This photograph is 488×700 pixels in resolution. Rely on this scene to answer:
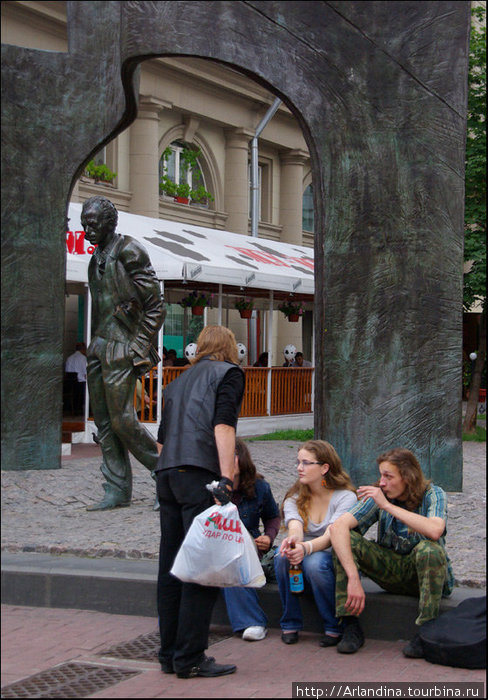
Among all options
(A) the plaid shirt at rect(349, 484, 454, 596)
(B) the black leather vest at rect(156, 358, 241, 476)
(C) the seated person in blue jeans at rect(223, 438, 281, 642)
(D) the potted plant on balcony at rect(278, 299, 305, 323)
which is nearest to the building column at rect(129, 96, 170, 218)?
(D) the potted plant on balcony at rect(278, 299, 305, 323)

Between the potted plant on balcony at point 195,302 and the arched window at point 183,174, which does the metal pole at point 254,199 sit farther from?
the potted plant on balcony at point 195,302

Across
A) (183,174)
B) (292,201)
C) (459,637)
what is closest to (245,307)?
(183,174)

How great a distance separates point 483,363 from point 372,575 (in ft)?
43.4

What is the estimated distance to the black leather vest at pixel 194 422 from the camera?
15.5 feet

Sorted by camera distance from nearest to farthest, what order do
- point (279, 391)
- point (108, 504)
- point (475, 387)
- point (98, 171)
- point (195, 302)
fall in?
1. point (108, 504)
2. point (475, 387)
3. point (195, 302)
4. point (279, 391)
5. point (98, 171)

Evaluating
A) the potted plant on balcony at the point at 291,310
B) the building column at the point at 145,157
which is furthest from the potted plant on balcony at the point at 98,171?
the potted plant on balcony at the point at 291,310

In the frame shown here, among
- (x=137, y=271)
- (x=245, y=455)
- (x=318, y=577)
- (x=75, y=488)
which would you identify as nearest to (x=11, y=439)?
(x=75, y=488)

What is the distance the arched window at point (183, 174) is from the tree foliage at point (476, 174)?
32.6ft

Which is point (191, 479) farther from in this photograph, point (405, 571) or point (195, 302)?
point (195, 302)

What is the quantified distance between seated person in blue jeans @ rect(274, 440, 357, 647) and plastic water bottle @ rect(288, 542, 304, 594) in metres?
0.03

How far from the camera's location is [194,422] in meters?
4.74

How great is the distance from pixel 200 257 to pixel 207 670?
12462mm

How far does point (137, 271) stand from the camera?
766 centimetres

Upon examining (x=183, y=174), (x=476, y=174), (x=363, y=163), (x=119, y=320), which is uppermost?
(x=183, y=174)
